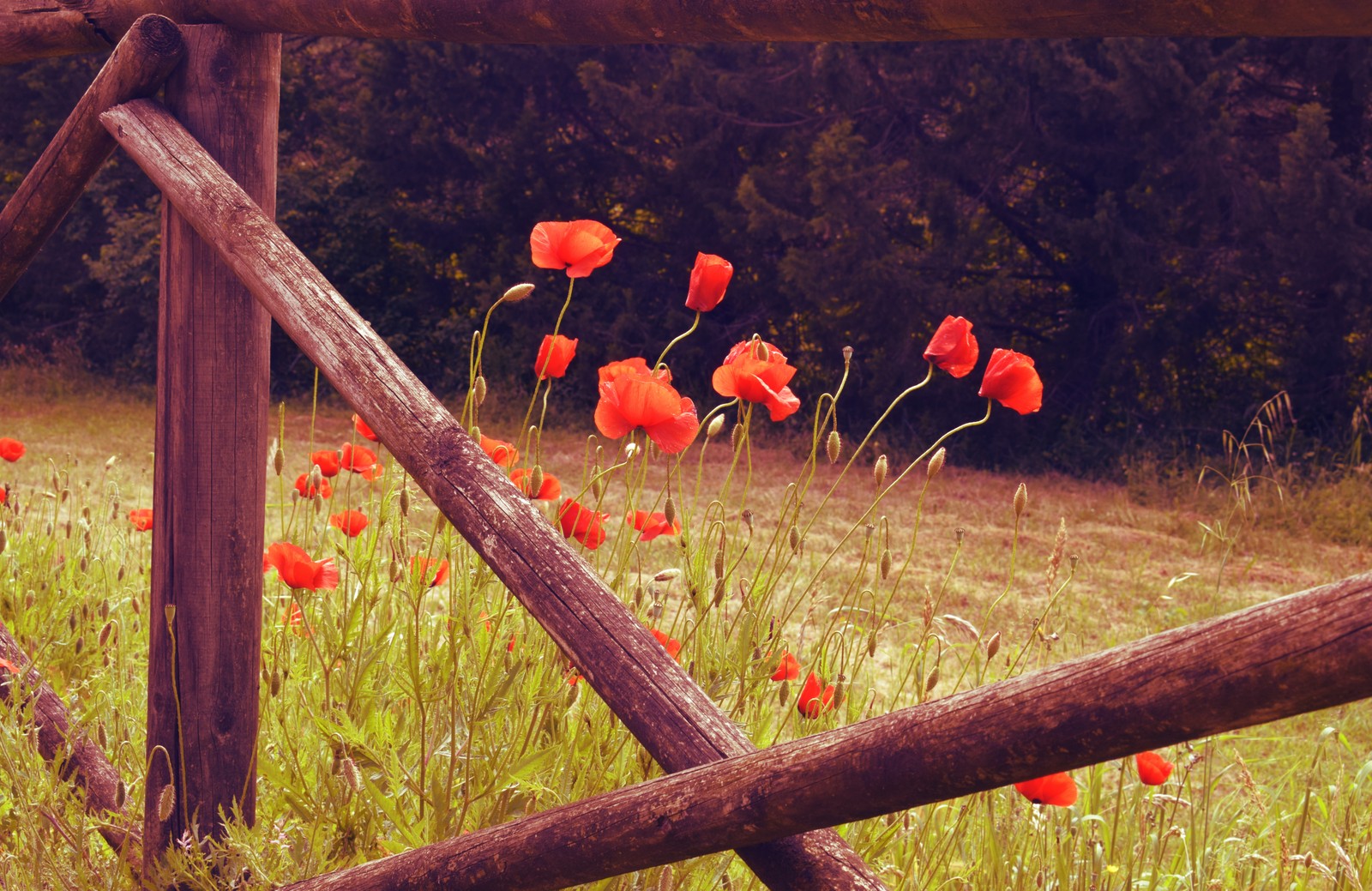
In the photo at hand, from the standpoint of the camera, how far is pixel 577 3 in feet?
3.71

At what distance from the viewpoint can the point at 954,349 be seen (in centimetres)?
148

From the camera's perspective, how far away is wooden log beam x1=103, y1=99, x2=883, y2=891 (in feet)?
2.91

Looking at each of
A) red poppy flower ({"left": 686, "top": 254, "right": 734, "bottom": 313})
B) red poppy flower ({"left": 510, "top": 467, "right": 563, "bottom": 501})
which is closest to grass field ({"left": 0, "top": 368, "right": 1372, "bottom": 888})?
red poppy flower ({"left": 510, "top": 467, "right": 563, "bottom": 501})

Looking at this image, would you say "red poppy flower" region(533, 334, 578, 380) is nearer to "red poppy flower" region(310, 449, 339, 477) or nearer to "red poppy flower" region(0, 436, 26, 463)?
"red poppy flower" region(310, 449, 339, 477)

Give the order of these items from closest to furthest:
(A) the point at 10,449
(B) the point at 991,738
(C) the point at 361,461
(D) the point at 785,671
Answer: (B) the point at 991,738
(D) the point at 785,671
(C) the point at 361,461
(A) the point at 10,449

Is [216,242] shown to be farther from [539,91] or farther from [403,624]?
[539,91]

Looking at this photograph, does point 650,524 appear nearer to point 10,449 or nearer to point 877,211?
point 10,449

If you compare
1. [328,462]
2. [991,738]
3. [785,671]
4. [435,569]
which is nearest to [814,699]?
[785,671]

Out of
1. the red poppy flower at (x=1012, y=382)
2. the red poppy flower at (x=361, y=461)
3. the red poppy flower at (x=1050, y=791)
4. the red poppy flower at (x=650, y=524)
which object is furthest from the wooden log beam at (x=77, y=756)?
the red poppy flower at (x=1012, y=382)

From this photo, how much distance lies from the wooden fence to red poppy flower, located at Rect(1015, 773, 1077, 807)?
581mm

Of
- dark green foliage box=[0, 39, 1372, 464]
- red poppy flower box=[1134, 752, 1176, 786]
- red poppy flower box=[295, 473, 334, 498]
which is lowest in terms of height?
dark green foliage box=[0, 39, 1372, 464]

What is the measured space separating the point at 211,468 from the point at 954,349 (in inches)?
39.8

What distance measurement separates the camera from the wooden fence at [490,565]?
0.64 meters

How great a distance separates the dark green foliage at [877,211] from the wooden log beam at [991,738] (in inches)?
332
